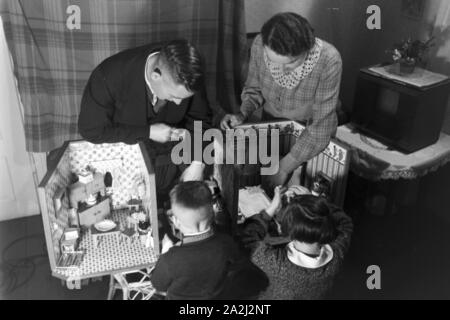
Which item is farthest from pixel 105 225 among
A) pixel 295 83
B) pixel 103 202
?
pixel 295 83

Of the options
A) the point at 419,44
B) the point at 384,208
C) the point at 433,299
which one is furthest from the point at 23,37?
the point at 433,299

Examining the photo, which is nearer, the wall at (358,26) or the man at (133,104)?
the man at (133,104)

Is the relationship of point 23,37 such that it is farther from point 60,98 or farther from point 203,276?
point 203,276

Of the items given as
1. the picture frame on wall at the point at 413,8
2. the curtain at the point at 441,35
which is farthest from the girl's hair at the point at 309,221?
the picture frame on wall at the point at 413,8

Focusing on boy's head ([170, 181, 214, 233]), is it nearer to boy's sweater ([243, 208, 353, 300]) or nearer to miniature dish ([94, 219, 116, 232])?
boy's sweater ([243, 208, 353, 300])

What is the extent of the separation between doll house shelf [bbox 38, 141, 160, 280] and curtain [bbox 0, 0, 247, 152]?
0.62 m

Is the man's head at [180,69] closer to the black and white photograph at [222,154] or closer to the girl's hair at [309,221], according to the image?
the black and white photograph at [222,154]

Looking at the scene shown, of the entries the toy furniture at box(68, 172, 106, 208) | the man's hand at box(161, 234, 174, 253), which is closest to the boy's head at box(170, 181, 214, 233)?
the man's hand at box(161, 234, 174, 253)

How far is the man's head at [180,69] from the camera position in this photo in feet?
4.99

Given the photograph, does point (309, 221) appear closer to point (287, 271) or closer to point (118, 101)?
point (287, 271)

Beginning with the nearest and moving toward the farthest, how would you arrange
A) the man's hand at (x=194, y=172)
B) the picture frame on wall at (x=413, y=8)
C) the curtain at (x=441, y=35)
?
the man's hand at (x=194, y=172) < the curtain at (x=441, y=35) < the picture frame on wall at (x=413, y=8)

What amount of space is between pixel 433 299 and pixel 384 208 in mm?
609

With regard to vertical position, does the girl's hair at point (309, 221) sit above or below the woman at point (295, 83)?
below

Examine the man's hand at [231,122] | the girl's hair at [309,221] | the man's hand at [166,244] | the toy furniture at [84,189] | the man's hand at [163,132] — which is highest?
the man's hand at [163,132]
